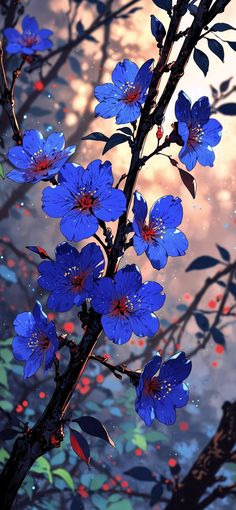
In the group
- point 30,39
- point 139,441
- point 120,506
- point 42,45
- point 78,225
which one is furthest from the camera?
point 139,441

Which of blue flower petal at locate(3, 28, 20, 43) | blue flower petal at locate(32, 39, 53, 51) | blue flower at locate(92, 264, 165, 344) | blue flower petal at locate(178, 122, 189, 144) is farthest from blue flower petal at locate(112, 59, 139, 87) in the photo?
blue flower petal at locate(3, 28, 20, 43)

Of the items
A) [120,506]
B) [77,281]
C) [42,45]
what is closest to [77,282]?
[77,281]

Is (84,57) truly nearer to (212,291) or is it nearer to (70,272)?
(212,291)

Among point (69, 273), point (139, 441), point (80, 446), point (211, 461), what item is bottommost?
point (80, 446)

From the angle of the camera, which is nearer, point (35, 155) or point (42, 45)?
point (35, 155)

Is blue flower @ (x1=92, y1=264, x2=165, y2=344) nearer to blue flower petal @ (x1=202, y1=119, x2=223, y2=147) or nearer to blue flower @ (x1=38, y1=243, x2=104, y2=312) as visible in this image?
blue flower @ (x1=38, y1=243, x2=104, y2=312)

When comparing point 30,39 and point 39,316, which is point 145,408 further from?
point 30,39

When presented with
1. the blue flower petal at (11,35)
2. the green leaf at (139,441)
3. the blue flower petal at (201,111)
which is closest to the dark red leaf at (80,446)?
the blue flower petal at (201,111)
